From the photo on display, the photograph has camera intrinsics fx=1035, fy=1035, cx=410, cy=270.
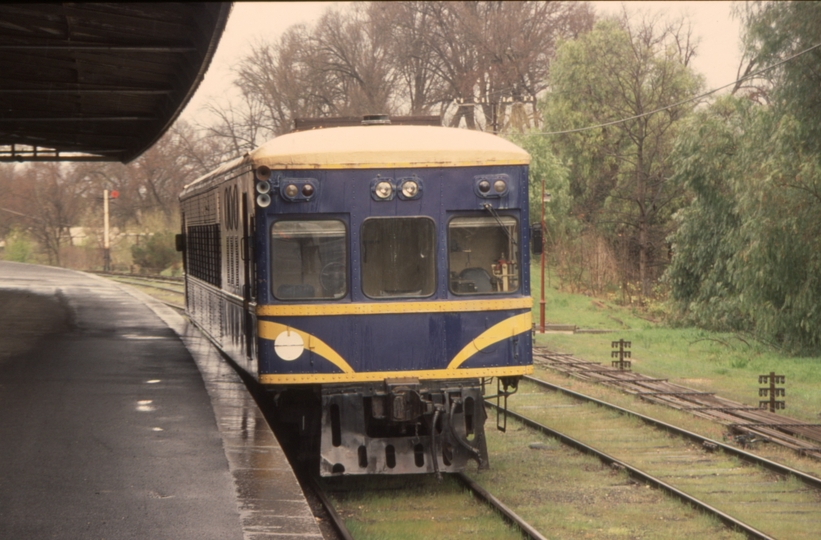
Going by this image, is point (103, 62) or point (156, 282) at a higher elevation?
point (103, 62)

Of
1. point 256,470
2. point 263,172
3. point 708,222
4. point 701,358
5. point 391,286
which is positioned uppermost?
point 263,172

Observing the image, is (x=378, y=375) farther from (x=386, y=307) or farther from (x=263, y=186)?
(x=263, y=186)

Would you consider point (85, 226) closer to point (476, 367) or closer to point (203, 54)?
point (203, 54)

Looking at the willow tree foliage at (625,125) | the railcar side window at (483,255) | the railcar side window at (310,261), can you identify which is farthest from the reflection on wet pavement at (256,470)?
the willow tree foliage at (625,125)

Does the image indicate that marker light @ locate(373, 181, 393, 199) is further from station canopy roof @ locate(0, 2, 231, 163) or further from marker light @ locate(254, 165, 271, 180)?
station canopy roof @ locate(0, 2, 231, 163)

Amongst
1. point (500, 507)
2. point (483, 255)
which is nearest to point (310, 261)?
point (483, 255)

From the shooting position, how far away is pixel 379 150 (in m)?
8.84

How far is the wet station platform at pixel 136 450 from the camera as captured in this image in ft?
21.8

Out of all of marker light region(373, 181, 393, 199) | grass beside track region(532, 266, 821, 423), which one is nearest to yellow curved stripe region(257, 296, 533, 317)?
marker light region(373, 181, 393, 199)

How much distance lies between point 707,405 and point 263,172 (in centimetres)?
755

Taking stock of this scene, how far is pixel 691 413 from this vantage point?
1305 cm

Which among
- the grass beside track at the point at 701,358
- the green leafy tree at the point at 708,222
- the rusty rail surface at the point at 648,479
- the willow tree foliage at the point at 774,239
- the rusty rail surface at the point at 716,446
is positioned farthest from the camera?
the green leafy tree at the point at 708,222

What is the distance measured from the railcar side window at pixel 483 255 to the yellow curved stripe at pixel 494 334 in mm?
275

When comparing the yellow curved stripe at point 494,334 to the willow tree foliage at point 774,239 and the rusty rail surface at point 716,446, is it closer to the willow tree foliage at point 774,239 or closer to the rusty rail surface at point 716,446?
the rusty rail surface at point 716,446
